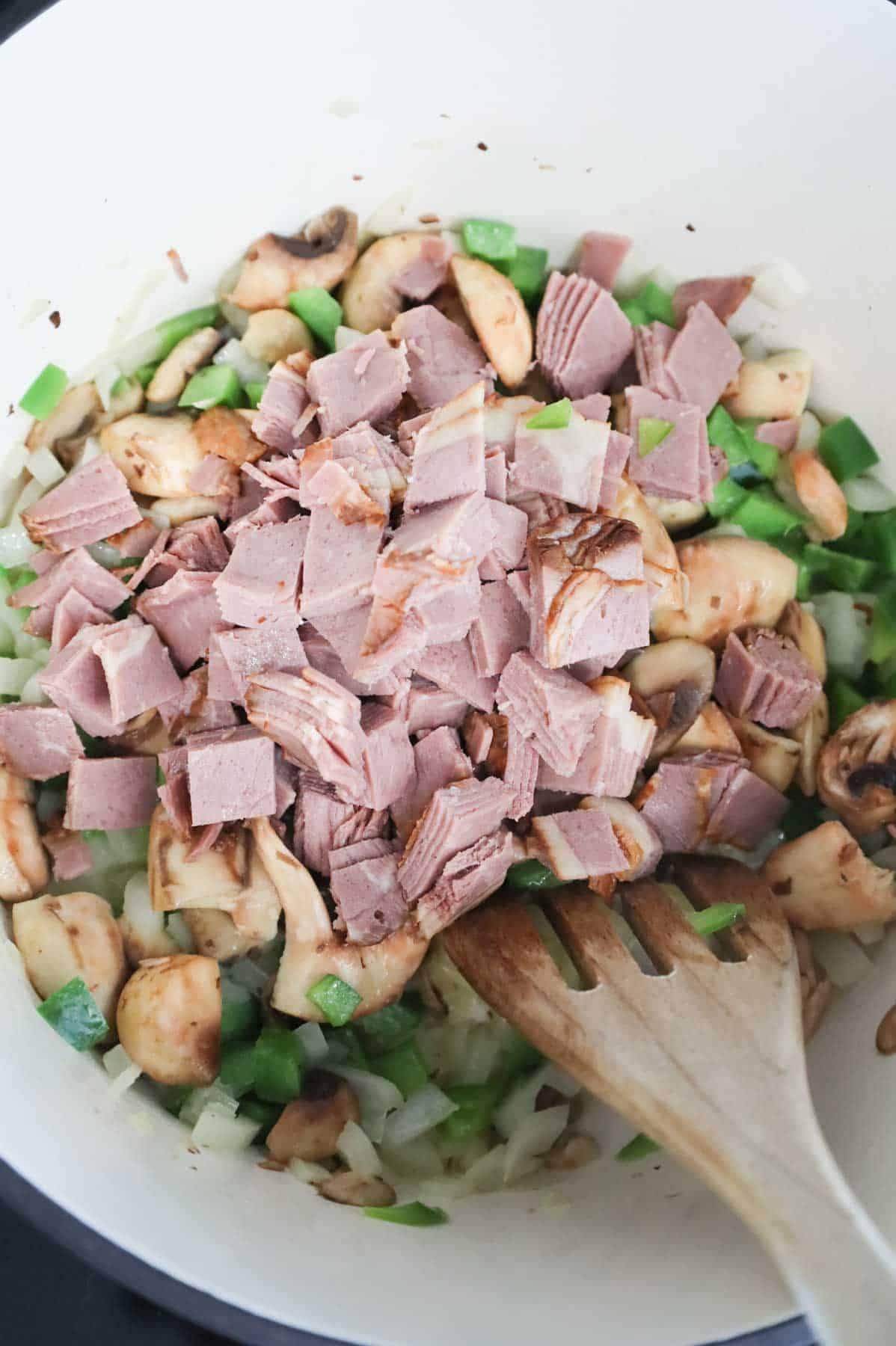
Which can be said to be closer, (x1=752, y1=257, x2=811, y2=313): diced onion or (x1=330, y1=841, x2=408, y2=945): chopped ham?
(x1=330, y1=841, x2=408, y2=945): chopped ham

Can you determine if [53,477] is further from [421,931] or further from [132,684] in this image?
[421,931]

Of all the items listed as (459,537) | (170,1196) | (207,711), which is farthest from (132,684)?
(170,1196)

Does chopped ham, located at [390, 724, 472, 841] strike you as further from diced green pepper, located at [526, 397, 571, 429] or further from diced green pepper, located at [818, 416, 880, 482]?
diced green pepper, located at [818, 416, 880, 482]

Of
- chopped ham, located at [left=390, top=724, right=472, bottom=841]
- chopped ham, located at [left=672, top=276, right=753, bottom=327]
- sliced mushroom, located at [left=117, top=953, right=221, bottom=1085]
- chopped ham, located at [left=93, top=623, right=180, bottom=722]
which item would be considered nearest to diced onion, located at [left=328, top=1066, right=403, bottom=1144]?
sliced mushroom, located at [left=117, top=953, right=221, bottom=1085]

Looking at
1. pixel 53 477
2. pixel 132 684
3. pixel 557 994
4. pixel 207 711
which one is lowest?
pixel 557 994

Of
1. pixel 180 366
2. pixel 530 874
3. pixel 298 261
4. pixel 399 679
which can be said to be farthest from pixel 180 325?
pixel 530 874

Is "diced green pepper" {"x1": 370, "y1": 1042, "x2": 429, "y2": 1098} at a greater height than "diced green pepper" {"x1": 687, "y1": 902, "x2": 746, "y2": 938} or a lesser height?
greater

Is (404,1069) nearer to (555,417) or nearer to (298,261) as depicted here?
(555,417)
